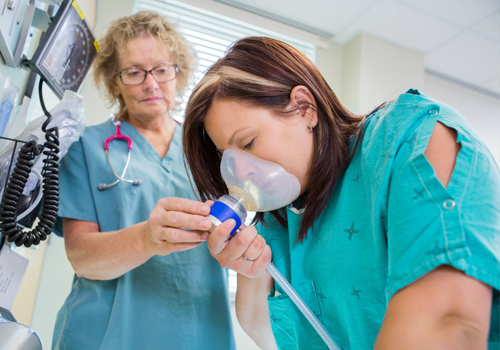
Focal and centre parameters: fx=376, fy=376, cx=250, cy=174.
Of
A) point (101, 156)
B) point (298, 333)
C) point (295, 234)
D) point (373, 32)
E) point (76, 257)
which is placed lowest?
point (298, 333)

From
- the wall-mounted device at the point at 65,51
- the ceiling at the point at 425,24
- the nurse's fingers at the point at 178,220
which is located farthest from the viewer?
the ceiling at the point at 425,24

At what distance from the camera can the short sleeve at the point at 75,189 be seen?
1141mm

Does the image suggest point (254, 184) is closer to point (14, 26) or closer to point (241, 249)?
point (241, 249)

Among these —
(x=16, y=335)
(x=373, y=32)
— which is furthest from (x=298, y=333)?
(x=373, y=32)

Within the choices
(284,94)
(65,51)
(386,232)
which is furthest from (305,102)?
(65,51)

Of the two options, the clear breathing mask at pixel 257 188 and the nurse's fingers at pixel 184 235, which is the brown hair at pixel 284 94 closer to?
the clear breathing mask at pixel 257 188

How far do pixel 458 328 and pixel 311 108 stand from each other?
0.55m

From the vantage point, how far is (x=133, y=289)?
1143 mm

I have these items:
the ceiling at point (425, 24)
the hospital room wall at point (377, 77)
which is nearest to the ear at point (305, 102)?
the hospital room wall at point (377, 77)

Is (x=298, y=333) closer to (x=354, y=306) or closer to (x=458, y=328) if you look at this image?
(x=354, y=306)

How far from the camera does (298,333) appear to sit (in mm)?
957

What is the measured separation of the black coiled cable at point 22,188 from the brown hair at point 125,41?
0.54 metres

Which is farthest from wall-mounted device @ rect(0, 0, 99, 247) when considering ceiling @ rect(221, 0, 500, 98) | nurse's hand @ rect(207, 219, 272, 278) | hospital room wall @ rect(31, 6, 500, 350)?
ceiling @ rect(221, 0, 500, 98)

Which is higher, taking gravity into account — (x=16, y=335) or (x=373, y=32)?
(x=373, y=32)
